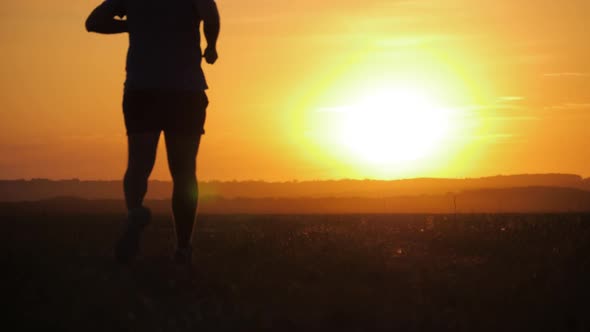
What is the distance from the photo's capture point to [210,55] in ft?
28.6

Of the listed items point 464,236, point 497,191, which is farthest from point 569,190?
point 464,236

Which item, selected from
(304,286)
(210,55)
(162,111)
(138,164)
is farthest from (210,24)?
(304,286)

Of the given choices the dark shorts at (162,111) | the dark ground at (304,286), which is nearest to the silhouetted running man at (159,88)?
the dark shorts at (162,111)

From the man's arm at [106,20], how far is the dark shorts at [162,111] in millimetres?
708

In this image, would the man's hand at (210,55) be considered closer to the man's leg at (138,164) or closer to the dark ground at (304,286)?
the man's leg at (138,164)

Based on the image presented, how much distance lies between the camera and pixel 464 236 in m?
12.2

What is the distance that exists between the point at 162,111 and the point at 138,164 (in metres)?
0.51

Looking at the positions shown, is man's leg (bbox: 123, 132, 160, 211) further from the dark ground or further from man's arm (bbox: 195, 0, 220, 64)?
man's arm (bbox: 195, 0, 220, 64)

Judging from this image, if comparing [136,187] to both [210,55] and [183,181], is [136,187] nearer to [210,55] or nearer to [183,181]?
[183,181]

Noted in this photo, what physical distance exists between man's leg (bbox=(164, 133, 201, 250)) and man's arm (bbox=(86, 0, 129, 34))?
1091 millimetres

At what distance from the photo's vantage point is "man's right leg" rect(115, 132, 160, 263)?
8242 millimetres

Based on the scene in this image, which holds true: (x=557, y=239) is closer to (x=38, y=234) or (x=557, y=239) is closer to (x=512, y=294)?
(x=512, y=294)

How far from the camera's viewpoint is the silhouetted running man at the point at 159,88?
833 centimetres

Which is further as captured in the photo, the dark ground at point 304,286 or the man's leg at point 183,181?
the man's leg at point 183,181
